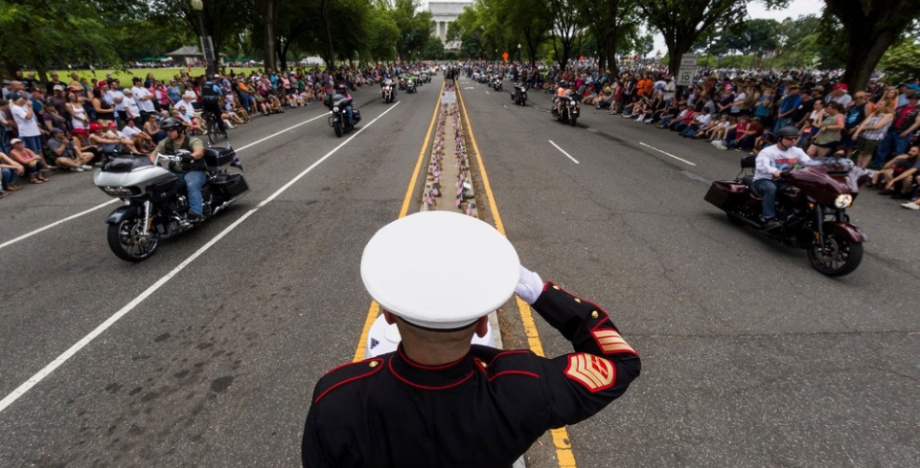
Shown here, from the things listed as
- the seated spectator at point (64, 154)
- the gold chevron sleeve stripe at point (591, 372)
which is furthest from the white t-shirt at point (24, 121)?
the gold chevron sleeve stripe at point (591, 372)

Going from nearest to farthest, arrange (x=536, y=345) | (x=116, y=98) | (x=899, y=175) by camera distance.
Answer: (x=536, y=345)
(x=899, y=175)
(x=116, y=98)

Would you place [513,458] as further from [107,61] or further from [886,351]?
[107,61]

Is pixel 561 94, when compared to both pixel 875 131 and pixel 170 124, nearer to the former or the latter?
pixel 875 131

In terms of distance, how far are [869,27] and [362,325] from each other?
1789cm

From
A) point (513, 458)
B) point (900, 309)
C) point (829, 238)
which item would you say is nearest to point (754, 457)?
point (513, 458)

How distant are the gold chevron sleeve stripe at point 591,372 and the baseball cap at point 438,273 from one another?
418mm

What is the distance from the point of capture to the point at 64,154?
10.7 meters

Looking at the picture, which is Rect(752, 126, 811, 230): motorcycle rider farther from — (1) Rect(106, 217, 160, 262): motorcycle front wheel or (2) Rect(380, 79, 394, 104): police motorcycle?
(2) Rect(380, 79, 394, 104): police motorcycle

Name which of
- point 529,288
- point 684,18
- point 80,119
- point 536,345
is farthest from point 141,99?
point 684,18

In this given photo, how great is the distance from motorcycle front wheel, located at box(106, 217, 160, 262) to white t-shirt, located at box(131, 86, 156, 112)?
38.7 feet

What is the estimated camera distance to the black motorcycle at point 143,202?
5297mm

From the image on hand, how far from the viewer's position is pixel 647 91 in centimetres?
2020

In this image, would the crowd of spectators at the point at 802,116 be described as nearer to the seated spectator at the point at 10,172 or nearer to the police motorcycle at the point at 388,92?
the police motorcycle at the point at 388,92

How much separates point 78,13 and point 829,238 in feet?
86.3
